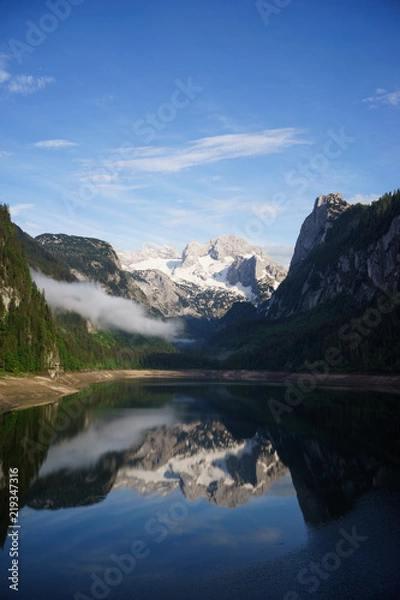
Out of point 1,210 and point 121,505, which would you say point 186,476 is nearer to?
point 121,505

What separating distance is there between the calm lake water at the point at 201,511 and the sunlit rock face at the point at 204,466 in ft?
0.70

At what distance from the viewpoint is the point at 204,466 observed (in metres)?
56.5

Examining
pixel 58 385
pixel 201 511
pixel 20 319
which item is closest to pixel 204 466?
pixel 201 511

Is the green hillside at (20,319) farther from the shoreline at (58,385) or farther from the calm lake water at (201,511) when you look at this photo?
the calm lake water at (201,511)

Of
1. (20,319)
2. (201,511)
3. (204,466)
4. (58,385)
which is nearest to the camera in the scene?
(201,511)

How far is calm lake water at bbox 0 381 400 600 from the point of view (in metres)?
25.3

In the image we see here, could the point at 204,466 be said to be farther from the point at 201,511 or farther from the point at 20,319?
the point at 20,319

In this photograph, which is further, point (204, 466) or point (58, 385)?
point (58, 385)

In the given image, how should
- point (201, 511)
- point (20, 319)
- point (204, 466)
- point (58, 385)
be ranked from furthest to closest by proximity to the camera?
point (20, 319) < point (58, 385) < point (204, 466) < point (201, 511)

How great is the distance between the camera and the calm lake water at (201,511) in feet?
82.9

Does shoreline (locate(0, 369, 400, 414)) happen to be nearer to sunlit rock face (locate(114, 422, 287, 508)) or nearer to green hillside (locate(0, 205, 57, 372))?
green hillside (locate(0, 205, 57, 372))

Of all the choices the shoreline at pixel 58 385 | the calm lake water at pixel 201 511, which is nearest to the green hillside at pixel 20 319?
the shoreline at pixel 58 385

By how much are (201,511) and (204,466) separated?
55.5ft

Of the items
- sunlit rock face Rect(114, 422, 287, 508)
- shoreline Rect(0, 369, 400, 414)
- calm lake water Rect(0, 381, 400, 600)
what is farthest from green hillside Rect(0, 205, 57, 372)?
sunlit rock face Rect(114, 422, 287, 508)
